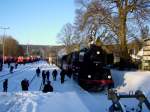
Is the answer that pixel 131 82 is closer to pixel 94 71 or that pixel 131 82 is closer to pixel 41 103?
pixel 94 71

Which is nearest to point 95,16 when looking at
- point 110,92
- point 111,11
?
point 111,11

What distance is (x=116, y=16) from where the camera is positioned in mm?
49281

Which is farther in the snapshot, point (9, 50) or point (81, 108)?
point (9, 50)

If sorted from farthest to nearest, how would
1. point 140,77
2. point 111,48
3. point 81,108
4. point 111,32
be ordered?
point 111,48
point 111,32
point 140,77
point 81,108

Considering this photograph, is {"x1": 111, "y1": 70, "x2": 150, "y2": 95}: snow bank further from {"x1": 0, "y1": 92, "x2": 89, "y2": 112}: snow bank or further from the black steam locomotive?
{"x1": 0, "y1": 92, "x2": 89, "y2": 112}: snow bank

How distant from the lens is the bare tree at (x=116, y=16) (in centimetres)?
4754

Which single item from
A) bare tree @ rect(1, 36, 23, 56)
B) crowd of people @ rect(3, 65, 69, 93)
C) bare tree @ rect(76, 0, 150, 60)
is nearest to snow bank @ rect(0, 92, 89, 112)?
crowd of people @ rect(3, 65, 69, 93)

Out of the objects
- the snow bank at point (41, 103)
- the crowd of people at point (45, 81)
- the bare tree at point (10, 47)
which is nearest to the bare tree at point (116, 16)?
the crowd of people at point (45, 81)

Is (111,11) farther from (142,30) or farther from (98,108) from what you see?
(98,108)

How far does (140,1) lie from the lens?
47.2 metres

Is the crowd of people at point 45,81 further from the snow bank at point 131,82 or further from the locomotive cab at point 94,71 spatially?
the snow bank at point 131,82

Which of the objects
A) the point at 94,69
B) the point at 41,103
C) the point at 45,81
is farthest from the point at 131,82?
the point at 41,103

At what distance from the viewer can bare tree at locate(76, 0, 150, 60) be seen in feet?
156

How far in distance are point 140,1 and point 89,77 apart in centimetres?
1881
